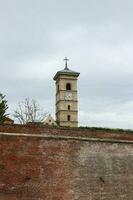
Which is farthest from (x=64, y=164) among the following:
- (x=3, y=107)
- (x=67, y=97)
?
(x=67, y=97)

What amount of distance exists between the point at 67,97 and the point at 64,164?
45.8 metres

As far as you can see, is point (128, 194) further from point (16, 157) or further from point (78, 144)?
point (16, 157)

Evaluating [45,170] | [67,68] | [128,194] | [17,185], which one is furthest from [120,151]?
[67,68]

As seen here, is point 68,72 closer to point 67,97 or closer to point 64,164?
point 67,97

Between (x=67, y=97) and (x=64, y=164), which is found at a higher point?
(x=67, y=97)

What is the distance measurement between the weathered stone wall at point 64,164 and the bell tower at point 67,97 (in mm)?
42262

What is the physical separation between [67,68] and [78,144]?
159 ft

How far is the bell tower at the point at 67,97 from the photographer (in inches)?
2435

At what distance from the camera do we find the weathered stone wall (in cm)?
1656

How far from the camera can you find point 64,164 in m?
17.7

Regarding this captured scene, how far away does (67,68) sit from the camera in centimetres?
6619

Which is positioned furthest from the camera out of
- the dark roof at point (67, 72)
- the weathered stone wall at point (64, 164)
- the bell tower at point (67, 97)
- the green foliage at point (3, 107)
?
the dark roof at point (67, 72)

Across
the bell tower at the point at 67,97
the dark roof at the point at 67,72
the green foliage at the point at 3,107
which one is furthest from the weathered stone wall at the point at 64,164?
the dark roof at the point at 67,72

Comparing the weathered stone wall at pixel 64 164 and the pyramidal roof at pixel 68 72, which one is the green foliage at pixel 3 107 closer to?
the weathered stone wall at pixel 64 164
